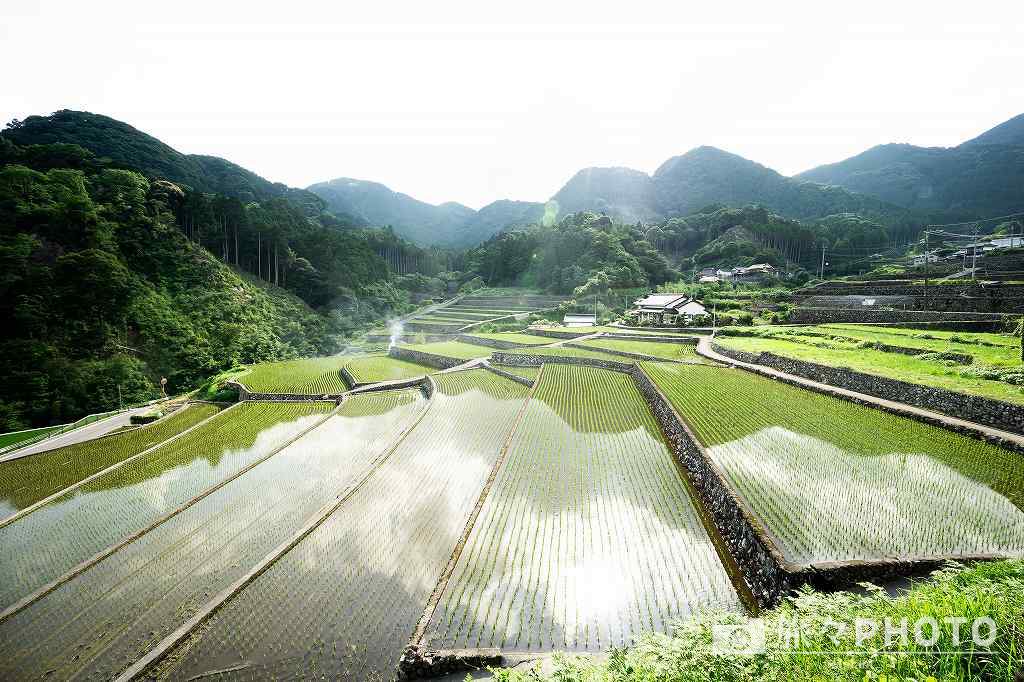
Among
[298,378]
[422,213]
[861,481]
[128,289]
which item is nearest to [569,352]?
[298,378]

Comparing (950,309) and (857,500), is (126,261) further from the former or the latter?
(950,309)

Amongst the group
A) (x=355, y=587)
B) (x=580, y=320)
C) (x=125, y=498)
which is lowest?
(x=125, y=498)

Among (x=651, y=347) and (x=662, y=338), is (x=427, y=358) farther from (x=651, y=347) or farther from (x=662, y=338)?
(x=662, y=338)

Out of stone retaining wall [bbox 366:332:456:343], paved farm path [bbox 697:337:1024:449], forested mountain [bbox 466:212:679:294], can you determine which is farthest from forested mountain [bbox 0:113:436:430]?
paved farm path [bbox 697:337:1024:449]

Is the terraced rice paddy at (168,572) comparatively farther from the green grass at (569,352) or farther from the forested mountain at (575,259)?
the forested mountain at (575,259)

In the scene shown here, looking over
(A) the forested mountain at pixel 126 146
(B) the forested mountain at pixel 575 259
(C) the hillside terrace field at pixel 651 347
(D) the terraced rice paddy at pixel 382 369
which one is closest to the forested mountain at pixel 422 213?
(A) the forested mountain at pixel 126 146

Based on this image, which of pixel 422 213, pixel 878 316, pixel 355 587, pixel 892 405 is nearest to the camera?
pixel 355 587

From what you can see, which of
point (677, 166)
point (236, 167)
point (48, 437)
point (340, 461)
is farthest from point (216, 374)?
point (677, 166)
